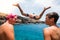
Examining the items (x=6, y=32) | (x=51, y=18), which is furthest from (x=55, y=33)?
(x=6, y=32)

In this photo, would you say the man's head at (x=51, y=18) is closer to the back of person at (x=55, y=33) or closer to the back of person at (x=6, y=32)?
the back of person at (x=55, y=33)

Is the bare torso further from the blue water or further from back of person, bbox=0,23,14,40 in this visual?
the blue water

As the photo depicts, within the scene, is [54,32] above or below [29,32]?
above

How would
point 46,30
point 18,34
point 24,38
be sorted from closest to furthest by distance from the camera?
point 46,30 < point 24,38 < point 18,34

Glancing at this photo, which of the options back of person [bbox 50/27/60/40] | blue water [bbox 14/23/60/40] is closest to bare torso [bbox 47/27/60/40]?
back of person [bbox 50/27/60/40]

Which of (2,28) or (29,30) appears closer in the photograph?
(2,28)

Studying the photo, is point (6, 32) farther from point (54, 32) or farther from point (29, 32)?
point (29, 32)

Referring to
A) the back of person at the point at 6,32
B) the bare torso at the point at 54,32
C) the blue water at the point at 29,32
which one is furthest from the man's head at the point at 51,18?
the blue water at the point at 29,32

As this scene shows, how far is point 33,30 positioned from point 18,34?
116 centimetres

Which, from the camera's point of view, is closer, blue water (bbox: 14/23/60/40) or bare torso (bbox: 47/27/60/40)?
bare torso (bbox: 47/27/60/40)

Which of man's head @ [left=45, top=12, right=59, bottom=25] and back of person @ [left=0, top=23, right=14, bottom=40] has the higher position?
man's head @ [left=45, top=12, right=59, bottom=25]

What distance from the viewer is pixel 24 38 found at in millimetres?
13453

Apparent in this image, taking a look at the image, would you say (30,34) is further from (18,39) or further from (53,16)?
(53,16)

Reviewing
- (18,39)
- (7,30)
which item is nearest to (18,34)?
(18,39)
